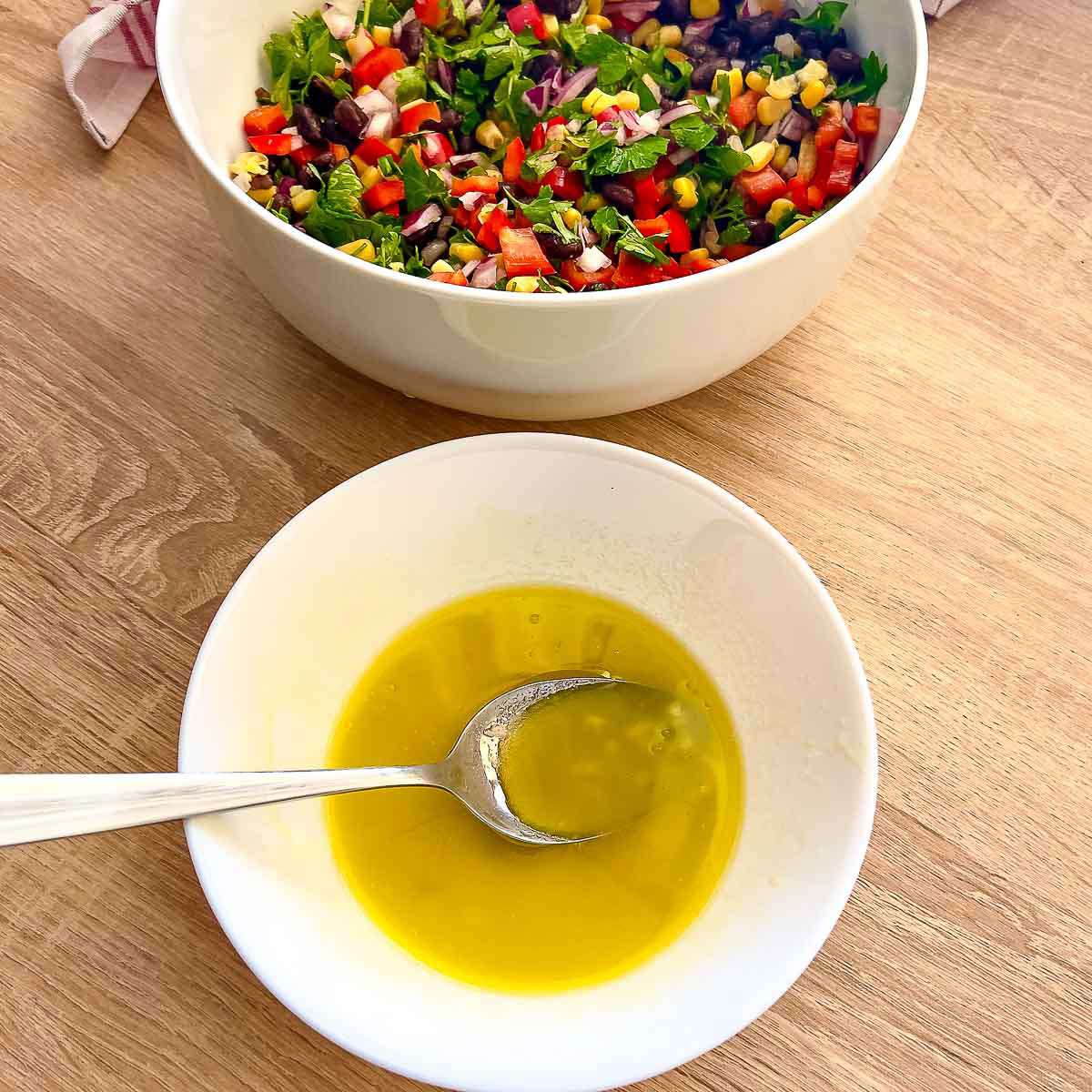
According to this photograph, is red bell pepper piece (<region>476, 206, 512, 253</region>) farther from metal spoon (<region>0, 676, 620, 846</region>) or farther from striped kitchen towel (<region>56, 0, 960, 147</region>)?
striped kitchen towel (<region>56, 0, 960, 147</region>)

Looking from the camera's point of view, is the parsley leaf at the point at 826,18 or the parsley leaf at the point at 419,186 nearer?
the parsley leaf at the point at 419,186

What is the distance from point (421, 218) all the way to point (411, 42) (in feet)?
1.06

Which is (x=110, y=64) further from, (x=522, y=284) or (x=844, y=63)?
(x=844, y=63)

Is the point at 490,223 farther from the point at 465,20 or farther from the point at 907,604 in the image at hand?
the point at 907,604

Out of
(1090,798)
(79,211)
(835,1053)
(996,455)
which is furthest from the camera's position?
(79,211)

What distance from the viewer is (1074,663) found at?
139 centimetres

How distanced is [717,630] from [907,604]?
0.89 feet

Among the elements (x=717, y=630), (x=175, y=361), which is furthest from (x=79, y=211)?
(x=717, y=630)

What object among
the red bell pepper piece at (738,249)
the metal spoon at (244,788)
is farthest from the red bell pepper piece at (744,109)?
the metal spoon at (244,788)

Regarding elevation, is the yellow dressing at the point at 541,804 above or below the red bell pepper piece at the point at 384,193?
below

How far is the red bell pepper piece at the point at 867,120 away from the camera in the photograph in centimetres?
144

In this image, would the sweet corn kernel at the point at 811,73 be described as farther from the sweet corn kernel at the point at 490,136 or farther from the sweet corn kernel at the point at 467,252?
the sweet corn kernel at the point at 467,252

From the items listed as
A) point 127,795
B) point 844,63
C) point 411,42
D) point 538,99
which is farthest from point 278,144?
point 127,795

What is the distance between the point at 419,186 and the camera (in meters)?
1.40
